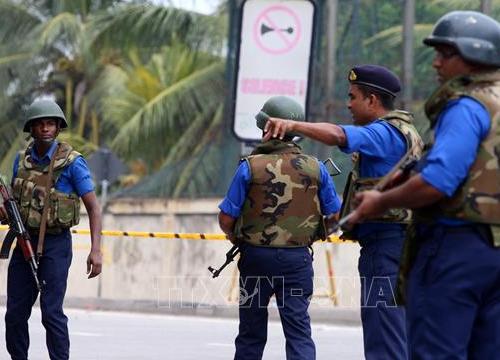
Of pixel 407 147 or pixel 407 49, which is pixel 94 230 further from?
pixel 407 49

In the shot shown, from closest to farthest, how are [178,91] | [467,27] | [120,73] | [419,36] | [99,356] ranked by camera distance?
[467,27] → [99,356] → [419,36] → [178,91] → [120,73]

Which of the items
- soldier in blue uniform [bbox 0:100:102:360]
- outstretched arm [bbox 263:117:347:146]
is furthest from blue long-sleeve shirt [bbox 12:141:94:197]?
outstretched arm [bbox 263:117:347:146]

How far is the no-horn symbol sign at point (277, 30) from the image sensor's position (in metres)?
18.4

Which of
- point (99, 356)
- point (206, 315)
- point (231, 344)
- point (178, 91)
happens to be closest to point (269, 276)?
point (99, 356)

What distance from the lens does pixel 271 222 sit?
8.92 metres

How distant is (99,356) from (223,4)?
1992 centimetres

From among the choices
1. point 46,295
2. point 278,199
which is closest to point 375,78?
point 278,199

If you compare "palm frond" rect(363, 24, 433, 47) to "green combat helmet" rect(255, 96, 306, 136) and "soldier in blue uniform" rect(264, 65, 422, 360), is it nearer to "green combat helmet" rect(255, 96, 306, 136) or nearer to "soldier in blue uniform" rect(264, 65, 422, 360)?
"green combat helmet" rect(255, 96, 306, 136)

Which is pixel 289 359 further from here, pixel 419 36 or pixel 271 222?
pixel 419 36

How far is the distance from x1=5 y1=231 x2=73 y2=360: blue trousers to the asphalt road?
208 cm

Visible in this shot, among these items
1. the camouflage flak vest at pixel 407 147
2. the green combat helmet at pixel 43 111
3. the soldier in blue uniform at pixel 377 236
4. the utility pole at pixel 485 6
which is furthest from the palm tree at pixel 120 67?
the camouflage flak vest at pixel 407 147

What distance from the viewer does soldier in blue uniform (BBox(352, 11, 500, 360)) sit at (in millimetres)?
5977

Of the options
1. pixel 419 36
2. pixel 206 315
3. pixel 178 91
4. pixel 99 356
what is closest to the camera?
pixel 99 356

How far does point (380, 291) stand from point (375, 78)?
3.62ft
